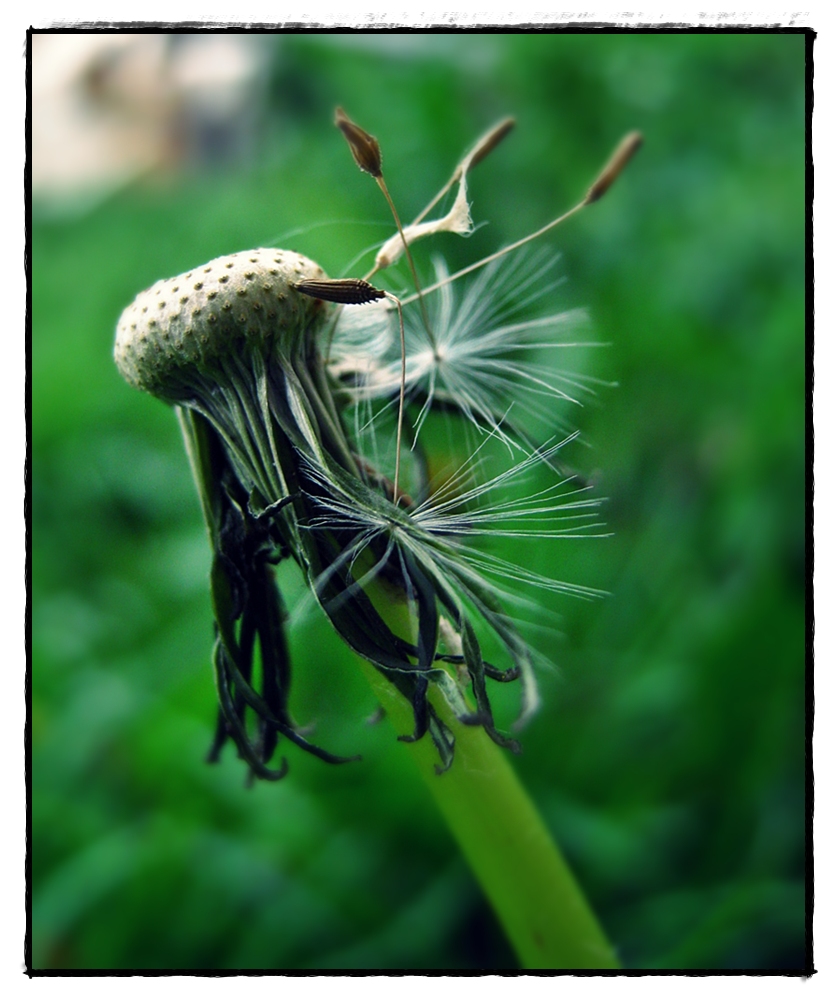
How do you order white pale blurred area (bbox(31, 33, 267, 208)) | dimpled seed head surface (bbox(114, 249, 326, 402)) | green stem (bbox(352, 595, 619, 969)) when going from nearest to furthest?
dimpled seed head surface (bbox(114, 249, 326, 402))
green stem (bbox(352, 595, 619, 969))
white pale blurred area (bbox(31, 33, 267, 208))

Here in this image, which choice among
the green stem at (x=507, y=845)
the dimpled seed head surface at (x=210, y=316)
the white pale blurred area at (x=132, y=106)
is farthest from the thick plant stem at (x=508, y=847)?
the white pale blurred area at (x=132, y=106)

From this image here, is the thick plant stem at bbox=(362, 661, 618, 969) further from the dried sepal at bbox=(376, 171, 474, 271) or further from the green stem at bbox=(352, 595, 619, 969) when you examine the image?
the dried sepal at bbox=(376, 171, 474, 271)

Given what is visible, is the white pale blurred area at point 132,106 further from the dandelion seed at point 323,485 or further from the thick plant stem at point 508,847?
the thick plant stem at point 508,847

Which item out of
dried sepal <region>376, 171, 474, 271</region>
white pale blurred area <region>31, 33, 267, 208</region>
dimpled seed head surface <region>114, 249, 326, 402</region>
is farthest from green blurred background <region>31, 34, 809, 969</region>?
dimpled seed head surface <region>114, 249, 326, 402</region>

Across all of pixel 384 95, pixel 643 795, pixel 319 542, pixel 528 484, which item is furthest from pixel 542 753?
pixel 384 95

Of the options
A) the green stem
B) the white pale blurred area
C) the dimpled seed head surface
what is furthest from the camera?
the white pale blurred area

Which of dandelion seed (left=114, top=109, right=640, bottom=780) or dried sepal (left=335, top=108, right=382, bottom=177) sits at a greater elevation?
dried sepal (left=335, top=108, right=382, bottom=177)

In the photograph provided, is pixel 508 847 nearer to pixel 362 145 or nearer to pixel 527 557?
pixel 527 557
